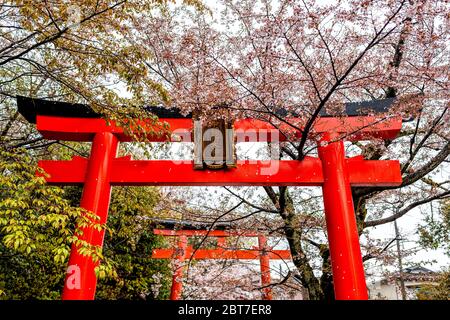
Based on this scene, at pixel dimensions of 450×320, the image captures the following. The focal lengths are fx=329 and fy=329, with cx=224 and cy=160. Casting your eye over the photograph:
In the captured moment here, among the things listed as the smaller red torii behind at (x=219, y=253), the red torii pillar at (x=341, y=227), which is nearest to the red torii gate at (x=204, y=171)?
the red torii pillar at (x=341, y=227)

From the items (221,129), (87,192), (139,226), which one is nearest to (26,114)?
(87,192)

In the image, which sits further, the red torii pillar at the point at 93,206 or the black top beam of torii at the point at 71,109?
the black top beam of torii at the point at 71,109

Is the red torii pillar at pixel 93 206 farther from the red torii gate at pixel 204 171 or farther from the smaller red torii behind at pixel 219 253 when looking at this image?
the smaller red torii behind at pixel 219 253

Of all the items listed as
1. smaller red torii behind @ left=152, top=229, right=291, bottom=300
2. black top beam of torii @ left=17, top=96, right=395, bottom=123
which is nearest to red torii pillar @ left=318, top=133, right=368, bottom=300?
black top beam of torii @ left=17, top=96, right=395, bottom=123

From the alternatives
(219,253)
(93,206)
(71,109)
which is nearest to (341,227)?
(93,206)

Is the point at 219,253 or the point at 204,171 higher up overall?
the point at 204,171

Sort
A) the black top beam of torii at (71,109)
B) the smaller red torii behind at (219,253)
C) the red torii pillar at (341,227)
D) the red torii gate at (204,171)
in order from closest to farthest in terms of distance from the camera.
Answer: the red torii pillar at (341,227) → the red torii gate at (204,171) → the black top beam of torii at (71,109) → the smaller red torii behind at (219,253)

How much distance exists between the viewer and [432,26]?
3533 mm

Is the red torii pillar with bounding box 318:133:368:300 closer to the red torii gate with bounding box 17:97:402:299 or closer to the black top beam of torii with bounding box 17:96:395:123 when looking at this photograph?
the red torii gate with bounding box 17:97:402:299

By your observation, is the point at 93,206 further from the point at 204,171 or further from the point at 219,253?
the point at 219,253

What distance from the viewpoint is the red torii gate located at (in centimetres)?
434

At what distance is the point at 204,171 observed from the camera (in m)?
4.77

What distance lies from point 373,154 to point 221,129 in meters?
2.34

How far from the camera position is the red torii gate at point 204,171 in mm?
4344
